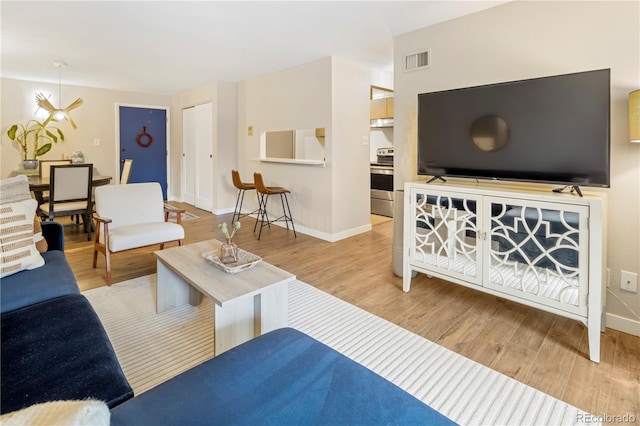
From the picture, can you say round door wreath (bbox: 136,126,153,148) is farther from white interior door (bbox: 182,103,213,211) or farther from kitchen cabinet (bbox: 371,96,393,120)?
kitchen cabinet (bbox: 371,96,393,120)

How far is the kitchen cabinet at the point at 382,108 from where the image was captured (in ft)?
19.7

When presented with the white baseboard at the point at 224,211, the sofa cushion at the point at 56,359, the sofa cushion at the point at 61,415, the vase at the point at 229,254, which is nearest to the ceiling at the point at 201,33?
the vase at the point at 229,254

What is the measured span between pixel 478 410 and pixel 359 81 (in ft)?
13.3

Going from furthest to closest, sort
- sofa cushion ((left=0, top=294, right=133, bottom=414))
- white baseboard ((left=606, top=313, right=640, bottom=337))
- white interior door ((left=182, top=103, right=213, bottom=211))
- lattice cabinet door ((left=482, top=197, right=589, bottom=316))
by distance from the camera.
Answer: white interior door ((left=182, top=103, right=213, bottom=211)), white baseboard ((left=606, top=313, right=640, bottom=337)), lattice cabinet door ((left=482, top=197, right=589, bottom=316)), sofa cushion ((left=0, top=294, right=133, bottom=414))

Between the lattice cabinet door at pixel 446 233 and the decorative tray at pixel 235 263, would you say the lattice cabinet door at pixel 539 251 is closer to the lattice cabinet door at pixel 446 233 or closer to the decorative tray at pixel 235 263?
the lattice cabinet door at pixel 446 233

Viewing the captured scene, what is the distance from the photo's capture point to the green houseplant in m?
5.79

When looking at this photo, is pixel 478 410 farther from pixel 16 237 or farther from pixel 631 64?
pixel 16 237

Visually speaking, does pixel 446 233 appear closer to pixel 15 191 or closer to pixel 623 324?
pixel 623 324

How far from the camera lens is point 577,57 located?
2.36 meters

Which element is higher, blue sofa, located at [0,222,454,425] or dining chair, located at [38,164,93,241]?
dining chair, located at [38,164,93,241]

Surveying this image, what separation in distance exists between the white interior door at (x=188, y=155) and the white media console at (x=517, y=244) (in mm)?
5331

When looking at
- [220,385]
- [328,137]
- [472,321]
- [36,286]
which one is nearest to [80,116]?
[328,137]

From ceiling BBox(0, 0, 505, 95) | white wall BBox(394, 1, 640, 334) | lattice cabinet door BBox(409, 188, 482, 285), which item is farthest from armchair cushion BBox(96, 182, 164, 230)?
white wall BBox(394, 1, 640, 334)

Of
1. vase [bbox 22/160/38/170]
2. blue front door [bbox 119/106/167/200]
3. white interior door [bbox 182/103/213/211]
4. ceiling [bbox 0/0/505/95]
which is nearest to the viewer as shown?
ceiling [bbox 0/0/505/95]
